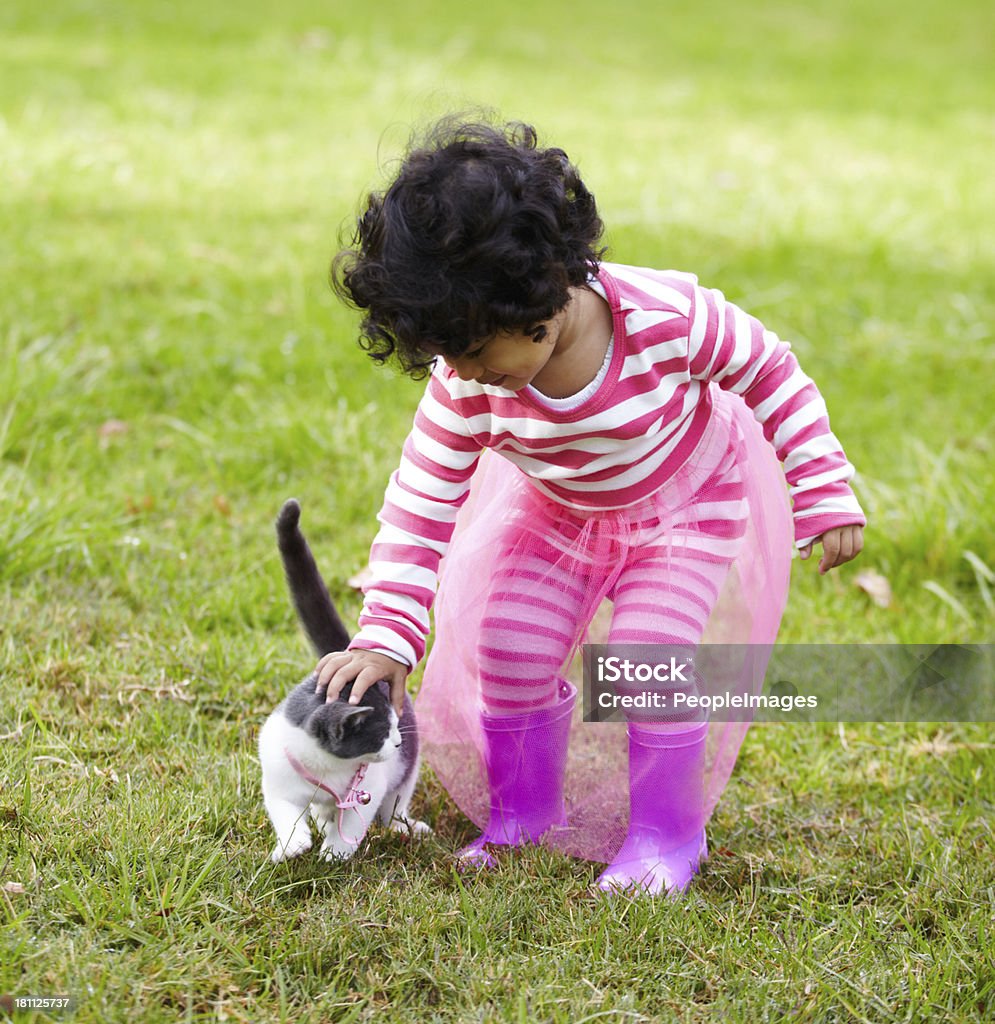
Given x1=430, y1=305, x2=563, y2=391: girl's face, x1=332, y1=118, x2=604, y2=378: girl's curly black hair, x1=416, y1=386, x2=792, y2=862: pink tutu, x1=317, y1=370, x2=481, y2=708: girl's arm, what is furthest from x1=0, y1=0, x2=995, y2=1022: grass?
x1=430, y1=305, x2=563, y2=391: girl's face

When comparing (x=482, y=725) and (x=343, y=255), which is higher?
(x=343, y=255)

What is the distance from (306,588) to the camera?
2107 mm

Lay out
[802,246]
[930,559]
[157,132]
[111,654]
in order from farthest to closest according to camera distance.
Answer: [157,132], [802,246], [930,559], [111,654]

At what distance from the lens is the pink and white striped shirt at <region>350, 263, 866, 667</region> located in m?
1.94

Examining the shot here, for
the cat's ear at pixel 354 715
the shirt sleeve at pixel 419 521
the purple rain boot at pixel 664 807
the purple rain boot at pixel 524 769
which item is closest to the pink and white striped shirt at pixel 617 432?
the shirt sleeve at pixel 419 521

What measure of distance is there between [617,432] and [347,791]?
756 millimetres

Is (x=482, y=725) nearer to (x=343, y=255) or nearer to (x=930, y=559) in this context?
(x=343, y=255)

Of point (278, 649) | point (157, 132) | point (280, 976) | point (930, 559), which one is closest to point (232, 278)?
point (157, 132)

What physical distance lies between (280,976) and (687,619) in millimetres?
887

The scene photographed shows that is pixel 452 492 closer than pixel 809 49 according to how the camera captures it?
Yes

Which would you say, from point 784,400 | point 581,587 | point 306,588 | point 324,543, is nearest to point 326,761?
point 306,588

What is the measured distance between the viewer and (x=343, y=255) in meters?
1.85

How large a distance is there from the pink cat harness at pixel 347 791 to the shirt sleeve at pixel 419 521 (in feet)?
0.68

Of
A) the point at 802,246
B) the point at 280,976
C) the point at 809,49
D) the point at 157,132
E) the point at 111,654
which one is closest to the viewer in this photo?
the point at 280,976
